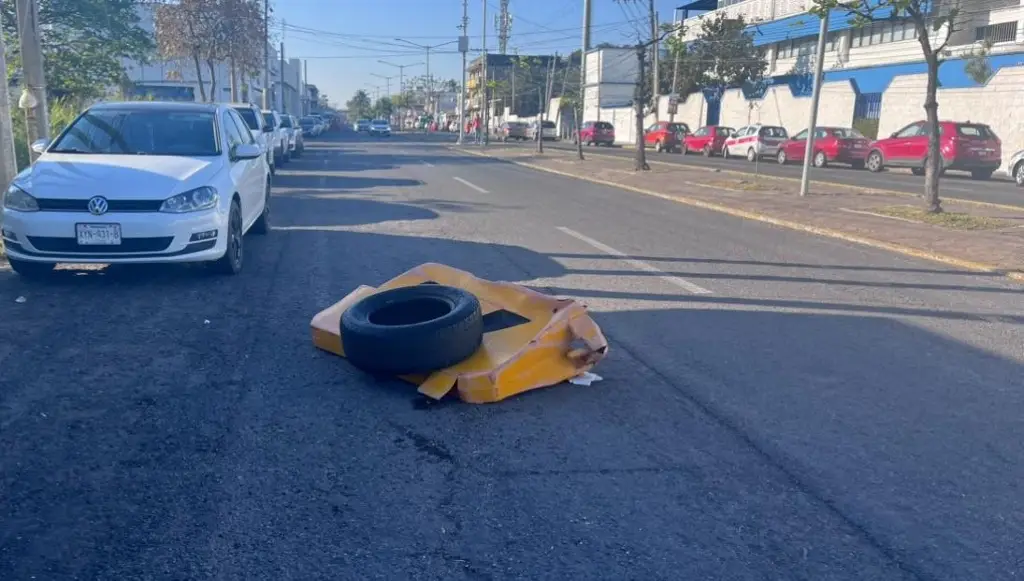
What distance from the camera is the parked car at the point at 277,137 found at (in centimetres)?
2342

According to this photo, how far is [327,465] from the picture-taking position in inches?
161

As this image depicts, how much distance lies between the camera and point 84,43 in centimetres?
2641

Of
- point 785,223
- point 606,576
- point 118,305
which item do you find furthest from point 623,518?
point 785,223

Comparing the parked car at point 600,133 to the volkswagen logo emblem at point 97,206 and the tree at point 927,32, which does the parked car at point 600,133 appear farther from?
the volkswagen logo emblem at point 97,206

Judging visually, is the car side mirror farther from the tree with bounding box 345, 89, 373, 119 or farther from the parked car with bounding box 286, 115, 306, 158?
the tree with bounding box 345, 89, 373, 119

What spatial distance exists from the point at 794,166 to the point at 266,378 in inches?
1239

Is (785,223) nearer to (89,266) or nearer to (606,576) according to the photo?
(89,266)

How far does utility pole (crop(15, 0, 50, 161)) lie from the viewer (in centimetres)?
1273

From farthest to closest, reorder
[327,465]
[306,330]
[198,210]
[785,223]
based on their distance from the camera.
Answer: [785,223], [198,210], [306,330], [327,465]

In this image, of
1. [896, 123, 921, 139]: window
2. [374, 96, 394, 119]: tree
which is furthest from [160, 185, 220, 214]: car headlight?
[374, 96, 394, 119]: tree

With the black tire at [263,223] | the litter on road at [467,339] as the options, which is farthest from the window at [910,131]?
the litter on road at [467,339]

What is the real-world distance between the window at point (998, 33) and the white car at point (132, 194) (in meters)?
36.0

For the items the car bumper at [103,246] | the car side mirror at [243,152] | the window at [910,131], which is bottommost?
the car bumper at [103,246]

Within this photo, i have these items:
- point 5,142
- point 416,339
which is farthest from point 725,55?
point 416,339
